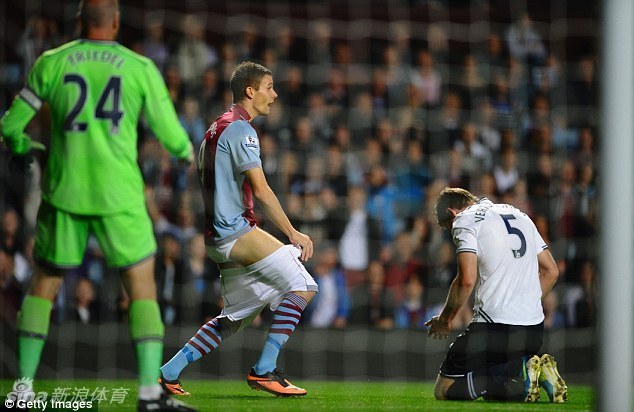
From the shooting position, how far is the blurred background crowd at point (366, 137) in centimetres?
872

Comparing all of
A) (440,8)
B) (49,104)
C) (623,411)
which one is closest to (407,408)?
(623,411)

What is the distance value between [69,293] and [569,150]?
181 inches

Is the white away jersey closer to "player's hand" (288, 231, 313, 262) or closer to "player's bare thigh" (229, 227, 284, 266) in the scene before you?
"player's hand" (288, 231, 313, 262)

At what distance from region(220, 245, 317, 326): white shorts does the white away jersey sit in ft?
3.00

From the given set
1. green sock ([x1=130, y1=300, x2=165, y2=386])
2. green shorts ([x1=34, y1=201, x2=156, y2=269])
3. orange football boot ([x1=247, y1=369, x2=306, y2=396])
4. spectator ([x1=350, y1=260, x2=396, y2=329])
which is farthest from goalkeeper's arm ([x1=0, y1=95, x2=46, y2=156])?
spectator ([x1=350, y1=260, x2=396, y2=329])

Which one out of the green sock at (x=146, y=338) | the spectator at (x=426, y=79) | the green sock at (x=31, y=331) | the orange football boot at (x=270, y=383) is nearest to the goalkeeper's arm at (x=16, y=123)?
the green sock at (x=31, y=331)

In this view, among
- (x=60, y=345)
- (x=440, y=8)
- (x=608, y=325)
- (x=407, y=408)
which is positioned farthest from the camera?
(x=440, y=8)

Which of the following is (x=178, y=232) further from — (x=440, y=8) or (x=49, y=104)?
(x=49, y=104)

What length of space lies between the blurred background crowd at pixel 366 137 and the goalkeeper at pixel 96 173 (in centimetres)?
402

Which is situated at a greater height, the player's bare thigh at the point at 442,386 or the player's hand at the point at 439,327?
the player's hand at the point at 439,327

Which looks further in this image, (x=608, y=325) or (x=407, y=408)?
(x=407, y=408)

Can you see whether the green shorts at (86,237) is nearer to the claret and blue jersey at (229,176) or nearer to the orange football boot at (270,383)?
the claret and blue jersey at (229,176)

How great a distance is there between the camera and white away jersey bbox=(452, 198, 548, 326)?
5.73m

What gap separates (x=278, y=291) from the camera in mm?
5773
